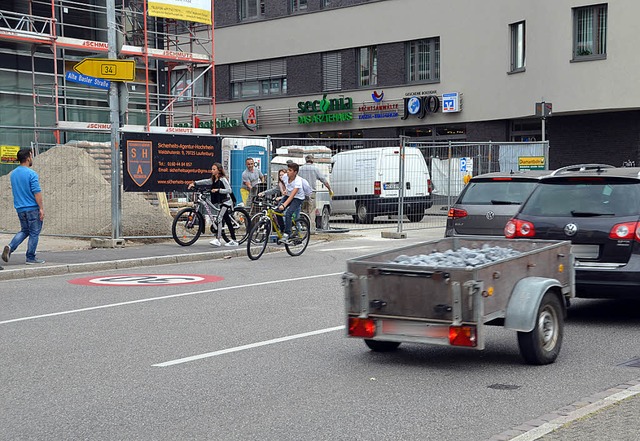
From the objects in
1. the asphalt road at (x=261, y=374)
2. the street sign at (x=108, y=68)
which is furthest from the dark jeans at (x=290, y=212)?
the asphalt road at (x=261, y=374)

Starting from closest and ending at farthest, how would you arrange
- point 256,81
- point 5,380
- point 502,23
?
point 5,380 < point 502,23 < point 256,81

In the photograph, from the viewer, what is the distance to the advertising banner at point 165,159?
18547 mm

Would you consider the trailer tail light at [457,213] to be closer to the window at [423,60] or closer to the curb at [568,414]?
the curb at [568,414]

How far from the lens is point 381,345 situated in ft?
26.5

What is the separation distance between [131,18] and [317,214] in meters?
13.8

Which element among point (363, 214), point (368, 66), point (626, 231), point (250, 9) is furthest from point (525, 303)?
point (250, 9)

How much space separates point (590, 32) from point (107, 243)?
20.7 m

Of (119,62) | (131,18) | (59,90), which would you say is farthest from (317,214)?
(131,18)

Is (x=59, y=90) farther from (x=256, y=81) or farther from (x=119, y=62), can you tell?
(x=256, y=81)

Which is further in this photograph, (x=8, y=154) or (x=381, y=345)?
(x=8, y=154)

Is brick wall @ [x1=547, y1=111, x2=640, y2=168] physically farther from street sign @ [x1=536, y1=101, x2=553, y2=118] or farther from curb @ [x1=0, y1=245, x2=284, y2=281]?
curb @ [x1=0, y1=245, x2=284, y2=281]

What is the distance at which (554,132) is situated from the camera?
34625mm

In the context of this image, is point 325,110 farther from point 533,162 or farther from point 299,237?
point 299,237

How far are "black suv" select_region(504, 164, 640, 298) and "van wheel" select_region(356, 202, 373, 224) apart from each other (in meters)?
14.8
